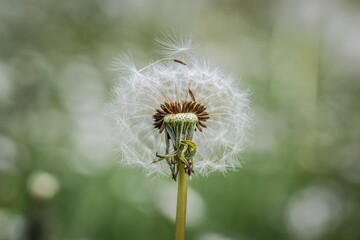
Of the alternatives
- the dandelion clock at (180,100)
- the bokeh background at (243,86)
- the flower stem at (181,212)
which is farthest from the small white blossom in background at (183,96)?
the bokeh background at (243,86)

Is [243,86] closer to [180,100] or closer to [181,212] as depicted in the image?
[180,100]

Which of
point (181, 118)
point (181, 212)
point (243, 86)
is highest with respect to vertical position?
point (243, 86)

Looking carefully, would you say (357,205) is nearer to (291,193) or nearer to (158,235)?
(291,193)

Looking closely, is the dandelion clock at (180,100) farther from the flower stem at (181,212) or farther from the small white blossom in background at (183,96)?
the flower stem at (181,212)

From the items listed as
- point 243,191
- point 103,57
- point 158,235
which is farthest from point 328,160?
point 103,57

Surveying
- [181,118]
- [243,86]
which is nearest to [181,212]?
[181,118]

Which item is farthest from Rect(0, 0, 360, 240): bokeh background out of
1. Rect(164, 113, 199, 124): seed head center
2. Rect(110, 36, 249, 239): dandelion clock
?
Rect(164, 113, 199, 124): seed head center
